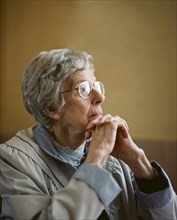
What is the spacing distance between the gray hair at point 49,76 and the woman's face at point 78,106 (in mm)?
27

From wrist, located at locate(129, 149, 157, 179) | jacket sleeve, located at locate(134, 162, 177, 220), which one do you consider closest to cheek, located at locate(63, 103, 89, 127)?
wrist, located at locate(129, 149, 157, 179)

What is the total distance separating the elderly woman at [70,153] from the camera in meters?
1.06

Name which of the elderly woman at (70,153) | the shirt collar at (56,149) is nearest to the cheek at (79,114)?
the elderly woman at (70,153)

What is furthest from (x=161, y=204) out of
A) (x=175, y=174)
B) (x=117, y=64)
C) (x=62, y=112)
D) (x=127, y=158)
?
(x=117, y=64)

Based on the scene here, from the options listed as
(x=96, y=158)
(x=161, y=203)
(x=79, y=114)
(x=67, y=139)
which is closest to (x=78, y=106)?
(x=79, y=114)

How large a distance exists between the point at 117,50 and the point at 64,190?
1301mm

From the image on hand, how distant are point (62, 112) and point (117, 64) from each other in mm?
866

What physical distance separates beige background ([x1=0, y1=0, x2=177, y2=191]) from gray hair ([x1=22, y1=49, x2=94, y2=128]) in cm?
76

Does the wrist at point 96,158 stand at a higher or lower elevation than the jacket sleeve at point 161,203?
higher

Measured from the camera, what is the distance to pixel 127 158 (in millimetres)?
1231

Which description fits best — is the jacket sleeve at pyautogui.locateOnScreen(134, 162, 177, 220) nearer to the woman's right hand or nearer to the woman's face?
the woman's right hand

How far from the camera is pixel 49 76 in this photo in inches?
48.8

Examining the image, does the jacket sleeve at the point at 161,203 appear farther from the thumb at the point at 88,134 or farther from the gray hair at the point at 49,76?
the gray hair at the point at 49,76

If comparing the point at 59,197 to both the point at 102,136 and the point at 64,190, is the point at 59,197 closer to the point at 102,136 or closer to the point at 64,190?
the point at 64,190
